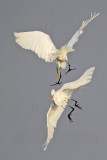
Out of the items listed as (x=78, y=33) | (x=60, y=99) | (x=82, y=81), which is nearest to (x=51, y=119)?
(x=60, y=99)

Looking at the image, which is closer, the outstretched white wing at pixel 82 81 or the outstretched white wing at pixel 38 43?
the outstretched white wing at pixel 82 81

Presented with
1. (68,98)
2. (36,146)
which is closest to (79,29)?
(68,98)

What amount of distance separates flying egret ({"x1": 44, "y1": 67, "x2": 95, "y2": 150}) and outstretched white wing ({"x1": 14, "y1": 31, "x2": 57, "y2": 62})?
303mm

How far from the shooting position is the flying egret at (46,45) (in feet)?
16.1

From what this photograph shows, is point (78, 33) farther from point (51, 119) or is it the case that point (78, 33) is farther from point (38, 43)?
point (51, 119)

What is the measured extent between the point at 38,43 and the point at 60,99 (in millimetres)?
526

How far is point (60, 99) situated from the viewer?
496cm

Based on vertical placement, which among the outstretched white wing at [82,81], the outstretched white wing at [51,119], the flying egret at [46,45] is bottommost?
the outstretched white wing at [51,119]

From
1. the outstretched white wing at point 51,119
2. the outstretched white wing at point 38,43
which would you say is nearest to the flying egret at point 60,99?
the outstretched white wing at point 51,119

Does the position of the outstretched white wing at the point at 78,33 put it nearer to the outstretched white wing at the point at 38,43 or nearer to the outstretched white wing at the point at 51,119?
the outstretched white wing at the point at 38,43

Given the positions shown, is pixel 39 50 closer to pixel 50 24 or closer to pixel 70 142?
pixel 50 24

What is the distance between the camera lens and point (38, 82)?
652 centimetres

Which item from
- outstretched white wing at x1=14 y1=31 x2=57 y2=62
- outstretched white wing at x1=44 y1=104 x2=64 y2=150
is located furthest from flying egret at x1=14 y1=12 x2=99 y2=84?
outstretched white wing at x1=44 y1=104 x2=64 y2=150

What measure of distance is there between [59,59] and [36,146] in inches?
146
